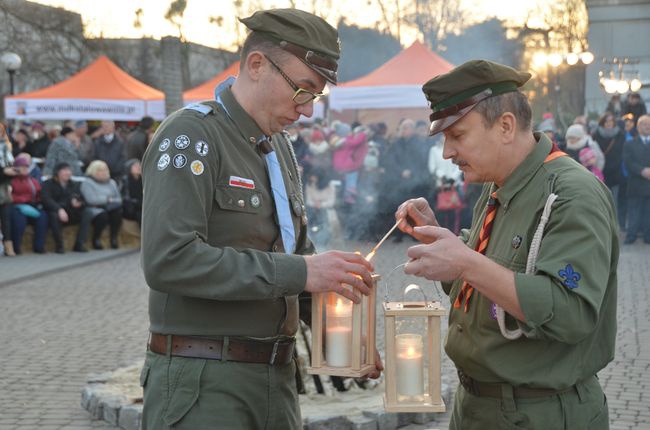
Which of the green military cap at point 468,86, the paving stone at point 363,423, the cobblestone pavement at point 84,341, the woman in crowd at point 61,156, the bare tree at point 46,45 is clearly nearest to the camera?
the green military cap at point 468,86

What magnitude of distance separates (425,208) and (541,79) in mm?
42254

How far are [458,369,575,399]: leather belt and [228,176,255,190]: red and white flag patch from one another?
97 centimetres

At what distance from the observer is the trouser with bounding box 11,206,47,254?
14172 mm

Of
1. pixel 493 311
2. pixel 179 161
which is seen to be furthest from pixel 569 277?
pixel 179 161

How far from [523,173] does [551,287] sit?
490mm

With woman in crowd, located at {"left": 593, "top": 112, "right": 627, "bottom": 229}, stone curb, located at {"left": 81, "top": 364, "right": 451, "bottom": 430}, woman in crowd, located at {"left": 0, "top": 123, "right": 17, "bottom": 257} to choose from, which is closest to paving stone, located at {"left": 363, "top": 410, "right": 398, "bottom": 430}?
stone curb, located at {"left": 81, "top": 364, "right": 451, "bottom": 430}

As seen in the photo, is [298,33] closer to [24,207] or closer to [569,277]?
[569,277]

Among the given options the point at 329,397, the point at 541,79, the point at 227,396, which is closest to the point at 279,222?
the point at 227,396

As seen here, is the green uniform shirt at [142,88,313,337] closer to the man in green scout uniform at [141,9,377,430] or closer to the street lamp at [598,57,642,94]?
the man in green scout uniform at [141,9,377,430]

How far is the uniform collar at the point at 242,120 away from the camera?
3.17 metres

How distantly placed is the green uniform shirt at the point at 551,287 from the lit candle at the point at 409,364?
0.39ft

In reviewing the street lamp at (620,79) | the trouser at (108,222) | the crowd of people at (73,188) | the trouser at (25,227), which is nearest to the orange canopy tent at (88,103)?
the crowd of people at (73,188)

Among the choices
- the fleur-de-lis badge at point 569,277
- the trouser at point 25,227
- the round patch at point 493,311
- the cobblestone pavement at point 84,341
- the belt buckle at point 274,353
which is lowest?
the cobblestone pavement at point 84,341

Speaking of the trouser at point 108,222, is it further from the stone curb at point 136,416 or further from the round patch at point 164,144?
the round patch at point 164,144
